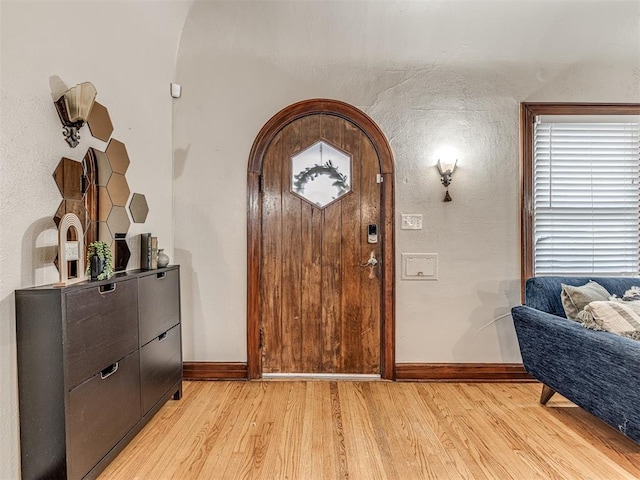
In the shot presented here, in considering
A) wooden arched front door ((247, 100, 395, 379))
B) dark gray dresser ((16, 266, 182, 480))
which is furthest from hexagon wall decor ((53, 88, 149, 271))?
wooden arched front door ((247, 100, 395, 379))

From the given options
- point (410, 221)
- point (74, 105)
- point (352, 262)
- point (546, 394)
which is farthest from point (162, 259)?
point (546, 394)

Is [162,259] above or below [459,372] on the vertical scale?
above

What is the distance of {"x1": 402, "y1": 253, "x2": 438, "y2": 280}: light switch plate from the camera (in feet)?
9.32

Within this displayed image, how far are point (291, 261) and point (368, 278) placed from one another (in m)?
0.62

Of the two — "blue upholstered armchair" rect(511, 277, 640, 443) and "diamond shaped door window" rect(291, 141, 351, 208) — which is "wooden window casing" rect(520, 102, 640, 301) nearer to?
"blue upholstered armchair" rect(511, 277, 640, 443)

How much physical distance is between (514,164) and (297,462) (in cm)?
259

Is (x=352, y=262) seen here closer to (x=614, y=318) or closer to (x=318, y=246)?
(x=318, y=246)

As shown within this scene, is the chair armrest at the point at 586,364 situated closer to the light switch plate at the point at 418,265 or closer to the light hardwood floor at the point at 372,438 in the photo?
the light hardwood floor at the point at 372,438

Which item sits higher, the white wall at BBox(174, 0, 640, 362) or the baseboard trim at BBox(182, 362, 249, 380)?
the white wall at BBox(174, 0, 640, 362)

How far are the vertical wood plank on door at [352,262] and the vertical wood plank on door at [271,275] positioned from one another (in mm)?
507

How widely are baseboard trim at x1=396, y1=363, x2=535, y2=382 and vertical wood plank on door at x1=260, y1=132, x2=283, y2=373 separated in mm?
989

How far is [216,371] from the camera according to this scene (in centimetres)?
284

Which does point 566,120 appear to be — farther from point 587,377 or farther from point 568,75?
point 587,377

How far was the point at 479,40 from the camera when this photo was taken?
2822 mm
